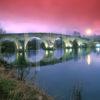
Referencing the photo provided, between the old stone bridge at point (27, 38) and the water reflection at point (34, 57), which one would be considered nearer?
the water reflection at point (34, 57)

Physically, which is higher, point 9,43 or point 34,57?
point 9,43

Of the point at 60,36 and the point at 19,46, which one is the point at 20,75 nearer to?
the point at 19,46

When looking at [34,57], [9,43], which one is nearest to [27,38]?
[9,43]

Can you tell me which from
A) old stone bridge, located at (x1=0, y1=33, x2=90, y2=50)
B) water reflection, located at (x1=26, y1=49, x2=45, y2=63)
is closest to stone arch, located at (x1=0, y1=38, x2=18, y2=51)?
old stone bridge, located at (x1=0, y1=33, x2=90, y2=50)

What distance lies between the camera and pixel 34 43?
61.1 m

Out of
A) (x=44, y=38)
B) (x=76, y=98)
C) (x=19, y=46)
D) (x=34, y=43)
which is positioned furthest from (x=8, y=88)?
(x=34, y=43)

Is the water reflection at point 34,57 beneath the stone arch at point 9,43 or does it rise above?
beneath

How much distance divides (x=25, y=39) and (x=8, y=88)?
45121 millimetres

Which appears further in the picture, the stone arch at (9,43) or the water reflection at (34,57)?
the stone arch at (9,43)

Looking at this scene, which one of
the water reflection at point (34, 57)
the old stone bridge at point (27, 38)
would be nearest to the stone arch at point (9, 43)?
the old stone bridge at point (27, 38)

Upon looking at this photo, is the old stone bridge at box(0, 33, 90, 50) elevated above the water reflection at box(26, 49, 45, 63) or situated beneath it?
elevated above

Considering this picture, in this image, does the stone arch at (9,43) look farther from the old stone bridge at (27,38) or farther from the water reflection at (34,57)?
the water reflection at (34,57)

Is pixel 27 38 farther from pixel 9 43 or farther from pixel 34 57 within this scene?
pixel 34 57

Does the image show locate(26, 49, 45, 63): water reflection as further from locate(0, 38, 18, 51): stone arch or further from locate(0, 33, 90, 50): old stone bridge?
locate(0, 33, 90, 50): old stone bridge
